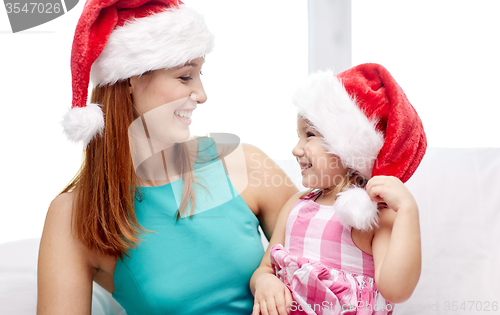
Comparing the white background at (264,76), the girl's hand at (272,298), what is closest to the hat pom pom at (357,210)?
the girl's hand at (272,298)

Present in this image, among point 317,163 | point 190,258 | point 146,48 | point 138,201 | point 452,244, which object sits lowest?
point 452,244

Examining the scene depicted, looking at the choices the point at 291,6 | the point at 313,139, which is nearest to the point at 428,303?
the point at 313,139

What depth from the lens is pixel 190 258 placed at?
99 centimetres

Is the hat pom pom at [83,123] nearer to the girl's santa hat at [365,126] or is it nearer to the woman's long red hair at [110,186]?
the woman's long red hair at [110,186]

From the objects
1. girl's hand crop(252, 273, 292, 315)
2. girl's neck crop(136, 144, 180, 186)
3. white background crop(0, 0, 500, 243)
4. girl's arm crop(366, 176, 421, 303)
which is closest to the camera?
girl's arm crop(366, 176, 421, 303)

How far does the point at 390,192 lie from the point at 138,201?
65cm

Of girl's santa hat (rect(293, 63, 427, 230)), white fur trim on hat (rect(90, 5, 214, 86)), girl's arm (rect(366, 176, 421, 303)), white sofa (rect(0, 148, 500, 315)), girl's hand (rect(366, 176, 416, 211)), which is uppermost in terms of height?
white fur trim on hat (rect(90, 5, 214, 86))

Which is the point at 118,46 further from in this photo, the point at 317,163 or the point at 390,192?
the point at 390,192

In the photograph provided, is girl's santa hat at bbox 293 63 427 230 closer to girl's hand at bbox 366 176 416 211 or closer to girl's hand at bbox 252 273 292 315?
girl's hand at bbox 366 176 416 211

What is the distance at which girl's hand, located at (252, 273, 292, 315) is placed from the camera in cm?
86

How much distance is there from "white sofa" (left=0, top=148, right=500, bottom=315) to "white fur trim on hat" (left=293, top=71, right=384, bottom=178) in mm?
481

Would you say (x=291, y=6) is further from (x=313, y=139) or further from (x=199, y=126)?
(x=313, y=139)

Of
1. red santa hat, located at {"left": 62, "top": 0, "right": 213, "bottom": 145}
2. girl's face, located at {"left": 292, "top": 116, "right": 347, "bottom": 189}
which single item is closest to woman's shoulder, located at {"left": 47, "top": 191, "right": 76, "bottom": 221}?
red santa hat, located at {"left": 62, "top": 0, "right": 213, "bottom": 145}

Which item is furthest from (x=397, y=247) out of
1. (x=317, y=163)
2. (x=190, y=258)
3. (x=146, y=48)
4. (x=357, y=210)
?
(x=146, y=48)
